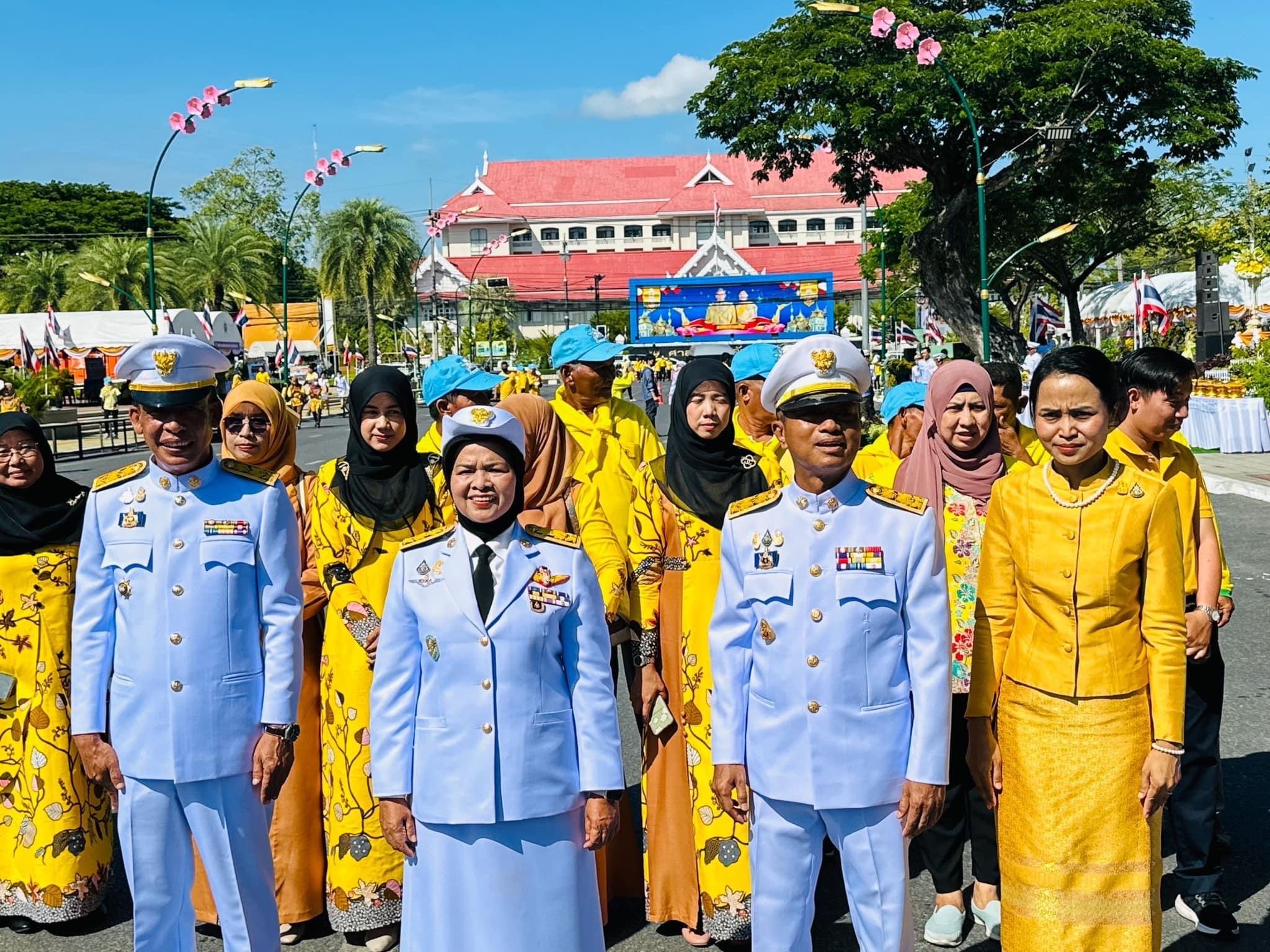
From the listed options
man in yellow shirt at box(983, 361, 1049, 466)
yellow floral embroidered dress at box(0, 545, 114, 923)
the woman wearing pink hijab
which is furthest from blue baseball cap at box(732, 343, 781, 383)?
yellow floral embroidered dress at box(0, 545, 114, 923)

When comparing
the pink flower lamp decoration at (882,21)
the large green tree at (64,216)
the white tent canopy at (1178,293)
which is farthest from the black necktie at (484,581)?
the large green tree at (64,216)

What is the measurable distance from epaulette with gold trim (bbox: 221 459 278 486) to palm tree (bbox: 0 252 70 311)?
60.3 m

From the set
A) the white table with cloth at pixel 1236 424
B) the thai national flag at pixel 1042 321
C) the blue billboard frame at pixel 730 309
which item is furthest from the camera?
the blue billboard frame at pixel 730 309

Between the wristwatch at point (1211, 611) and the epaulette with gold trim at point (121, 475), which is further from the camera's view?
the wristwatch at point (1211, 611)

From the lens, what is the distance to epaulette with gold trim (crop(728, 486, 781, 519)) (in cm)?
334

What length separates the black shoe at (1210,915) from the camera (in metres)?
4.16

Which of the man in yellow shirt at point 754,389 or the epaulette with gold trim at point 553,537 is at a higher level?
the man in yellow shirt at point 754,389

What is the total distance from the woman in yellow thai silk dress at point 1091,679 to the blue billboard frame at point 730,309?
40.0 m

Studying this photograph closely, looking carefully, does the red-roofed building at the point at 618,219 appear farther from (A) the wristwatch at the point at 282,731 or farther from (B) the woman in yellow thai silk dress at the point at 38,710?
(A) the wristwatch at the point at 282,731

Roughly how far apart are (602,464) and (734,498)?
61.9 inches

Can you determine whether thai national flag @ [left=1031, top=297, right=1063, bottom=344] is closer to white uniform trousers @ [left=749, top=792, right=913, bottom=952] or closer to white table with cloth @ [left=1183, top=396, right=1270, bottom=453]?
white table with cloth @ [left=1183, top=396, right=1270, bottom=453]

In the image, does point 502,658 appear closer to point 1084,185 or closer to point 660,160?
point 1084,185

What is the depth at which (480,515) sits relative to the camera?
3.16 m

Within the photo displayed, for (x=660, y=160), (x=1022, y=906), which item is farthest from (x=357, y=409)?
(x=660, y=160)
